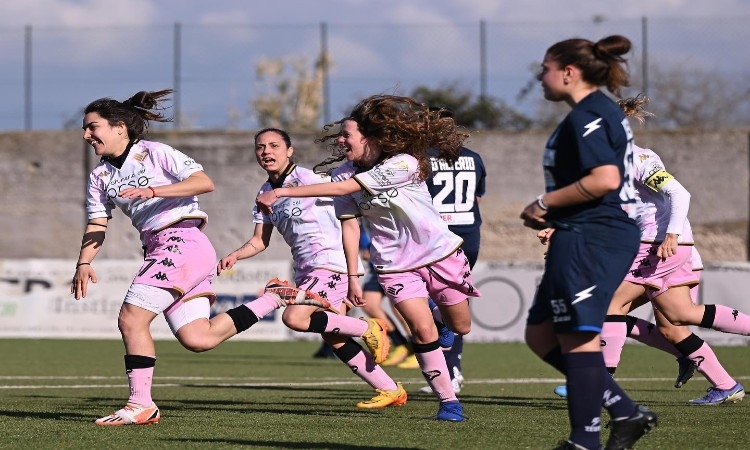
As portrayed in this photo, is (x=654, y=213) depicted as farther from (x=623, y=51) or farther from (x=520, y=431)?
(x=623, y=51)

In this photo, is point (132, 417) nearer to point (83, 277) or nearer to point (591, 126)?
point (83, 277)

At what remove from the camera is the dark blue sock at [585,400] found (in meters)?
4.98

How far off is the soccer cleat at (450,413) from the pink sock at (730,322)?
2.43 metres

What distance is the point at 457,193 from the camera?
934 cm

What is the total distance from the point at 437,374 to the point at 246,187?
61.8 ft

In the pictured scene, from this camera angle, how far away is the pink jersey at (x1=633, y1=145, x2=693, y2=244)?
26.5 feet

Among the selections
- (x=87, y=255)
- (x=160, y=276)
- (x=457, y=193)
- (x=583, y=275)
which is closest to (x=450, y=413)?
(x=160, y=276)

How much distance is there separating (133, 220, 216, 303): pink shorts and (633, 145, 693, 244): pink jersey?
2.92 m

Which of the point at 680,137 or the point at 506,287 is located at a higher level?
the point at 680,137

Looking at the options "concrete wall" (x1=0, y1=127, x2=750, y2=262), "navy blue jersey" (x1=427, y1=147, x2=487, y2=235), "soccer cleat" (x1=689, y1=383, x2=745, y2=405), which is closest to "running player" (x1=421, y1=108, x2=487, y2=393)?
"navy blue jersey" (x1=427, y1=147, x2=487, y2=235)

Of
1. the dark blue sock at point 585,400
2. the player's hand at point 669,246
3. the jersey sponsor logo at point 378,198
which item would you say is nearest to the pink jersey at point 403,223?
the jersey sponsor logo at point 378,198

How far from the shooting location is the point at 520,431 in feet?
Result: 21.6

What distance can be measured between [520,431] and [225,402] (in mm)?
2791

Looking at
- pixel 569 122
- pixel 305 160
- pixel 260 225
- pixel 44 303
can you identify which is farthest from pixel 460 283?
pixel 305 160
